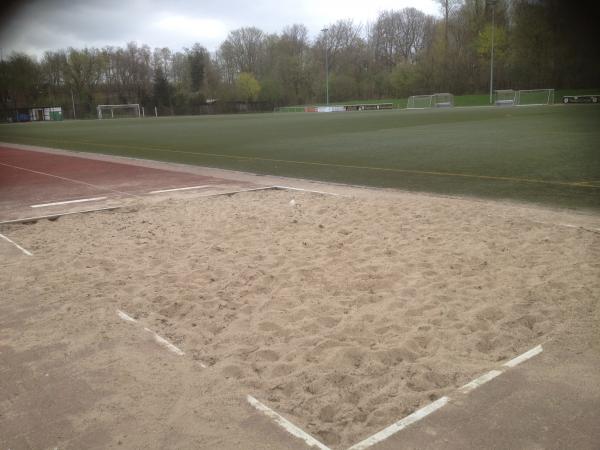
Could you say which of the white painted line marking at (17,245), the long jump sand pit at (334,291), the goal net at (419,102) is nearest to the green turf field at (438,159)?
the long jump sand pit at (334,291)

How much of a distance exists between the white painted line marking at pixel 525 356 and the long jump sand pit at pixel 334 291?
0.06 m

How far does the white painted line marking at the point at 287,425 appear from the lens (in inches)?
91.0

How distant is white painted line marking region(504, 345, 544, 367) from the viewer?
9.82 ft

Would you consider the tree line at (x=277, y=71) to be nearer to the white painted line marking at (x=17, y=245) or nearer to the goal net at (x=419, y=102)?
the goal net at (x=419, y=102)

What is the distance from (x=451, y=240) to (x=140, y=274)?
3364mm

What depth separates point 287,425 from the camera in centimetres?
246

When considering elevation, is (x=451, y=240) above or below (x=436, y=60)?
below

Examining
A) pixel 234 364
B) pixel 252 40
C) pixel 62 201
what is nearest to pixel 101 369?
pixel 234 364

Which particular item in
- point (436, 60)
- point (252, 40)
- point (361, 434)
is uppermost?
point (252, 40)

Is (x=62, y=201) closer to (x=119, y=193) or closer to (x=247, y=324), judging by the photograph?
(x=119, y=193)

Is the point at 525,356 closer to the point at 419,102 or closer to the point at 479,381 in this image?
the point at 479,381

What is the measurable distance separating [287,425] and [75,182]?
10.1 metres

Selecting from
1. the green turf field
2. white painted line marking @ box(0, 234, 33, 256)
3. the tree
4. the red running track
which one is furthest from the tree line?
white painted line marking @ box(0, 234, 33, 256)

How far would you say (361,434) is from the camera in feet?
7.82
